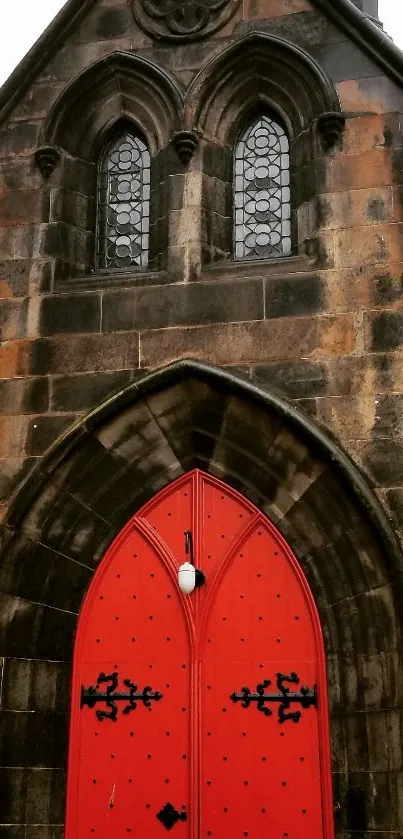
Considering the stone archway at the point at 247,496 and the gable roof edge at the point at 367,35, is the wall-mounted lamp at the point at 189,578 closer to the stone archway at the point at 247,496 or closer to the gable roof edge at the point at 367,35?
the stone archway at the point at 247,496

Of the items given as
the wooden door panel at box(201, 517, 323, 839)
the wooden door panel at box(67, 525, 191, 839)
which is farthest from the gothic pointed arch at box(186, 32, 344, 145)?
the wooden door panel at box(67, 525, 191, 839)

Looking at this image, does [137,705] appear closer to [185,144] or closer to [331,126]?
[185,144]

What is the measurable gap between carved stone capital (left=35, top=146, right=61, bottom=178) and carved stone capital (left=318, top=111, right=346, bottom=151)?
202 cm

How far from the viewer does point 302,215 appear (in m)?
7.55

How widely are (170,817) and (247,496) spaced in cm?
215

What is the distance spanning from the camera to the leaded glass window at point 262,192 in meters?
7.73

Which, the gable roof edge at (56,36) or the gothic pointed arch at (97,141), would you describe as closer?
the gable roof edge at (56,36)

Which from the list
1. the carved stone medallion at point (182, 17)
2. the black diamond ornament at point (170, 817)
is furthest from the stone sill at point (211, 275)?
the black diamond ornament at point (170, 817)

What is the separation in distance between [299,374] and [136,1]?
11.6 feet

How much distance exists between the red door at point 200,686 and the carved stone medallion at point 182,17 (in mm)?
3449

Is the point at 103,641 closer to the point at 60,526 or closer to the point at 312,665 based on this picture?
the point at 60,526

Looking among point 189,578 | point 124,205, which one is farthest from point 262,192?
point 189,578

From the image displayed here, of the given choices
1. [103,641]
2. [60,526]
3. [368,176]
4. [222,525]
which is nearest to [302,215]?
[368,176]

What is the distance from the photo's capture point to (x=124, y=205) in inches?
320
